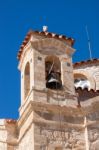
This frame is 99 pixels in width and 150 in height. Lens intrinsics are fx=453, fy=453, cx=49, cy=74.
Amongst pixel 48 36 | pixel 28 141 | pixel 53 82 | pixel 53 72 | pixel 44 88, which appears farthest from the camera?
pixel 48 36

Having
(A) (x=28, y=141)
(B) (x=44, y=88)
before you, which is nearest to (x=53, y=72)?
(B) (x=44, y=88)

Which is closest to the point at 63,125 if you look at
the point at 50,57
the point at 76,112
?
the point at 76,112

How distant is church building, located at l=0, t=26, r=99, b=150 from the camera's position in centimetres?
1566

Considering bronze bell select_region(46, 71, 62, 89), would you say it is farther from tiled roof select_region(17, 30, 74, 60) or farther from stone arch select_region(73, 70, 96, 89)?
stone arch select_region(73, 70, 96, 89)

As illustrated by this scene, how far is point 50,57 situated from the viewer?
1761cm

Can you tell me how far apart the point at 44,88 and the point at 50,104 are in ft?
2.28

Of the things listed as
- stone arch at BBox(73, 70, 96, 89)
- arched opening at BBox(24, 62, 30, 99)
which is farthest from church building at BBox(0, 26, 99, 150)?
stone arch at BBox(73, 70, 96, 89)

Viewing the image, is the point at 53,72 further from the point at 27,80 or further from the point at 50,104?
the point at 50,104

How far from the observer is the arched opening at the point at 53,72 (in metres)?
17.0

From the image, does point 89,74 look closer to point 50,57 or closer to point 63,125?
point 50,57

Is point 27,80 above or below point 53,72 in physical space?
below

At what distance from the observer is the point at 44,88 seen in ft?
53.8

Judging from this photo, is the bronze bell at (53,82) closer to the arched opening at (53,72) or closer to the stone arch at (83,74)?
the arched opening at (53,72)

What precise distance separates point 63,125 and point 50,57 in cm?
300
